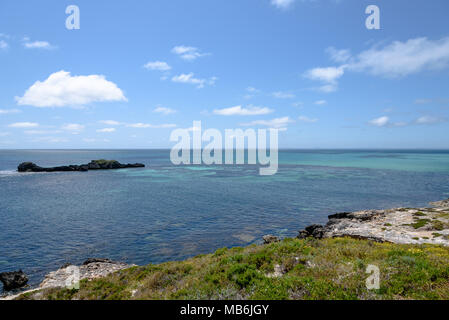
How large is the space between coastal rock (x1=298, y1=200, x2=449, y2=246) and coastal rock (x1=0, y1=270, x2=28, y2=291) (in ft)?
86.8

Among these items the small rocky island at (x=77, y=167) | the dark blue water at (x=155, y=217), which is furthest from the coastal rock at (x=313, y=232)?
the small rocky island at (x=77, y=167)

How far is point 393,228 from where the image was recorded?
83.3ft

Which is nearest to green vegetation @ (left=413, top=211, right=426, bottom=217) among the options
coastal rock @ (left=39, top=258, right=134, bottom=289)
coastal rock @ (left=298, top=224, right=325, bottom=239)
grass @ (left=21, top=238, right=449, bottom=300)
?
coastal rock @ (left=298, top=224, right=325, bottom=239)

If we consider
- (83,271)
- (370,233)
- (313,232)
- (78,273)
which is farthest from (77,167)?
(370,233)

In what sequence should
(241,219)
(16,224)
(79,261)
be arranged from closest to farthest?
1. (79,261)
2. (16,224)
3. (241,219)

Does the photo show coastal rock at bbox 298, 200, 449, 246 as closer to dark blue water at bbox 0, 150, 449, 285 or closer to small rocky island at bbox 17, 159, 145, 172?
dark blue water at bbox 0, 150, 449, 285

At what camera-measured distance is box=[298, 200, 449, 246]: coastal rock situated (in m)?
21.4

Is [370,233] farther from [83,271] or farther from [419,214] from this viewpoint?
[83,271]
